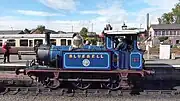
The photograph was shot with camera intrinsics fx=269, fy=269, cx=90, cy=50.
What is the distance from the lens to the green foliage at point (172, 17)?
9142 cm

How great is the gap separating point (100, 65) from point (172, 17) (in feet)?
314

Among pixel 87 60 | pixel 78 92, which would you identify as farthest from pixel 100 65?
pixel 78 92

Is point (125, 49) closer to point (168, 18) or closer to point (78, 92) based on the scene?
point (78, 92)

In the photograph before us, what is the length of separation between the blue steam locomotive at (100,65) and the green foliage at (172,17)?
8434cm

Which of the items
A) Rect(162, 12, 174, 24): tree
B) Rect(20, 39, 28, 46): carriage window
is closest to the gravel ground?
Rect(20, 39, 28, 46): carriage window

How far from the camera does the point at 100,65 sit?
399 inches

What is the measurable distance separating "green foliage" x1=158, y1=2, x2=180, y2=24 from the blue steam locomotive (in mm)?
84338

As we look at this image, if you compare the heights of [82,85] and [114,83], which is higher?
[114,83]

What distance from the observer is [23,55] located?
75.9 feet

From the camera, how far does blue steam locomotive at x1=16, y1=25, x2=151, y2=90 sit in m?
10.0

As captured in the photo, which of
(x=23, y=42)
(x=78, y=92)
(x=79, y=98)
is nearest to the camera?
(x=79, y=98)

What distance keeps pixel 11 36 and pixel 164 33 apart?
200ft

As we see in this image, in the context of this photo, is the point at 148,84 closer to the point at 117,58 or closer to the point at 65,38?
the point at 117,58

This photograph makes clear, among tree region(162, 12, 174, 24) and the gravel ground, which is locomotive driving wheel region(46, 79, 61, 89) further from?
tree region(162, 12, 174, 24)
